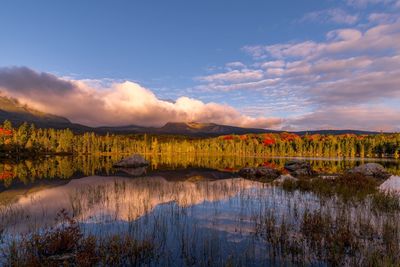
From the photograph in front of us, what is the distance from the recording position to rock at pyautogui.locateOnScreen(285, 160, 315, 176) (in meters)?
48.5

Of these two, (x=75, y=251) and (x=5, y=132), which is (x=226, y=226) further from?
(x=5, y=132)

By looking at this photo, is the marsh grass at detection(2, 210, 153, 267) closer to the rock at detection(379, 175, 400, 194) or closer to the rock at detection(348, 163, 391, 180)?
the rock at detection(379, 175, 400, 194)

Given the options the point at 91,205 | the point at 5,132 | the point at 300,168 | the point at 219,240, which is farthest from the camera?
the point at 5,132

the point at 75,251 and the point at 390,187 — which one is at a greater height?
the point at 75,251

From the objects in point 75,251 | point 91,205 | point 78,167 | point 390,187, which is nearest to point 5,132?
point 78,167

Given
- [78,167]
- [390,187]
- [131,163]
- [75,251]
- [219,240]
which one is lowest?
[78,167]

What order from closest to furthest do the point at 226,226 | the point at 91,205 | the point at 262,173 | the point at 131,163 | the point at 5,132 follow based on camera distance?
1. the point at 226,226
2. the point at 91,205
3. the point at 262,173
4. the point at 131,163
5. the point at 5,132

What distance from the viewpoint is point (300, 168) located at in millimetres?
54781

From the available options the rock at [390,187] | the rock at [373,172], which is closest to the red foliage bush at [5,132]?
the rock at [373,172]

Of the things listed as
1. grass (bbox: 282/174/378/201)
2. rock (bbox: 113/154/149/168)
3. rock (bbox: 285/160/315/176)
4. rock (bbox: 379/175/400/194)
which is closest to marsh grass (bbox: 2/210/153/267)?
grass (bbox: 282/174/378/201)

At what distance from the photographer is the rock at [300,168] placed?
159ft

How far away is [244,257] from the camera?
11273 mm

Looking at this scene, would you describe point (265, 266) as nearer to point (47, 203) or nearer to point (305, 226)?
point (305, 226)

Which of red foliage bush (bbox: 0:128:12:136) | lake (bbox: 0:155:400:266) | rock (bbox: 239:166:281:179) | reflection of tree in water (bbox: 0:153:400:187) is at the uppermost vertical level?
red foliage bush (bbox: 0:128:12:136)
